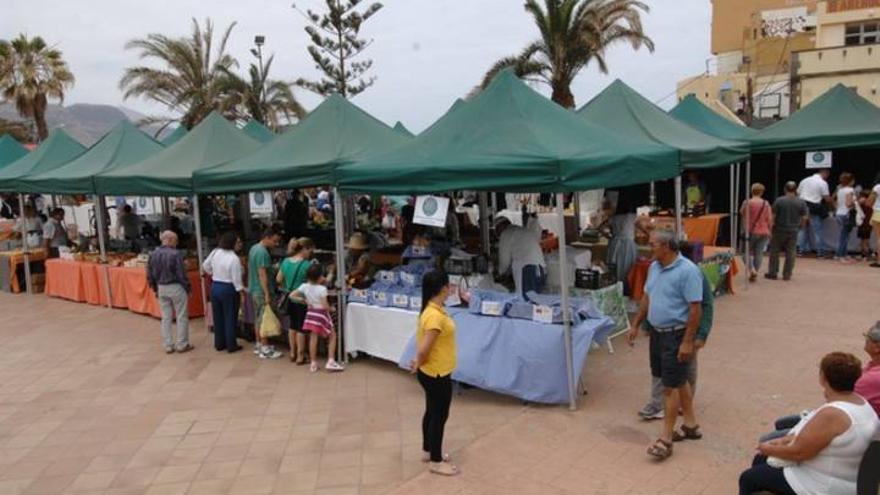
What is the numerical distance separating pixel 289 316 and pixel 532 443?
137 inches

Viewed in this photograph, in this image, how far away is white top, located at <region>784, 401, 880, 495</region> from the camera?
3.16 metres

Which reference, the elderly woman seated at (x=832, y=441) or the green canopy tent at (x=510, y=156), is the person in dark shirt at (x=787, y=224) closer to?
the green canopy tent at (x=510, y=156)

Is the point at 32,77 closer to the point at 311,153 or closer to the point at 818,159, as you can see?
the point at 311,153

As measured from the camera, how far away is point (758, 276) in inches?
451

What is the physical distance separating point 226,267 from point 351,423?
3.00m

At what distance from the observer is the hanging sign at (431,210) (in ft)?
21.9

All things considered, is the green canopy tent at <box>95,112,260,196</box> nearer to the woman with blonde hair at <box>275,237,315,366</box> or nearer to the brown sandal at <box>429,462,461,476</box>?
the woman with blonde hair at <box>275,237,315,366</box>

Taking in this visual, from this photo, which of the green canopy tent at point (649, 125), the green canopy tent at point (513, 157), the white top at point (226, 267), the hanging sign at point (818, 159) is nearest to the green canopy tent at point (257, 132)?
the green canopy tent at point (649, 125)

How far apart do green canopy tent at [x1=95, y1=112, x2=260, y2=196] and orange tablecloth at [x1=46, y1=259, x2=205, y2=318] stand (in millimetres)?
1336

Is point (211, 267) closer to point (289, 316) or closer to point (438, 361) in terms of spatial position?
point (289, 316)

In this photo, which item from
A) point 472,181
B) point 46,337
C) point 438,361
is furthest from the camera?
point 46,337

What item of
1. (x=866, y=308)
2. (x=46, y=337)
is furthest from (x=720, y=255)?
(x=46, y=337)

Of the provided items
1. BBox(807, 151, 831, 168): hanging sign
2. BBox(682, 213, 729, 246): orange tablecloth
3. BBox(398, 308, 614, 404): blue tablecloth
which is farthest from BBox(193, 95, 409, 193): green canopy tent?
BBox(807, 151, 831, 168): hanging sign

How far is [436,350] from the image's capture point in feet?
14.5
